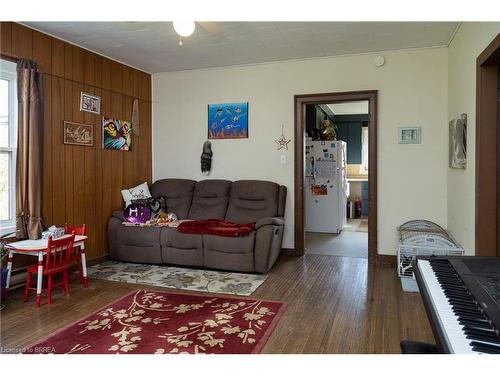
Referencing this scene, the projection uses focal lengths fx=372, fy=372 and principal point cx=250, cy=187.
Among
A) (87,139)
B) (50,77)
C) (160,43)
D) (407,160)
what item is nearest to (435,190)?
(407,160)

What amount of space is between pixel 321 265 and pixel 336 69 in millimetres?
2470

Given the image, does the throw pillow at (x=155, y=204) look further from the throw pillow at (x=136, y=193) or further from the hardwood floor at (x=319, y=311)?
the hardwood floor at (x=319, y=311)

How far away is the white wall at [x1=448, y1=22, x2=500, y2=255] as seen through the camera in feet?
9.86

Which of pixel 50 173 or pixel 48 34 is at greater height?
pixel 48 34

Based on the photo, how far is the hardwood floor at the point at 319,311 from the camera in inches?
98.1

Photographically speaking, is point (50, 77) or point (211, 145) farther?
point (211, 145)

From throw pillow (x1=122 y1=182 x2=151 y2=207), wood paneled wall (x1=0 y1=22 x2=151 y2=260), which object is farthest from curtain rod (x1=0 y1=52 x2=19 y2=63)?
throw pillow (x1=122 y1=182 x2=151 y2=207)

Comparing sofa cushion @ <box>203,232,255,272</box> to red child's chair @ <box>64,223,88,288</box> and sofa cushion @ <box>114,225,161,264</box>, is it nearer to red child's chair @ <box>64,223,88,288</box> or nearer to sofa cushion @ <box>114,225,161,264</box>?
sofa cushion @ <box>114,225,161,264</box>

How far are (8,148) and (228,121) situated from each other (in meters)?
2.68

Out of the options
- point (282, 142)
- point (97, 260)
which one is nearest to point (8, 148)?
point (97, 260)

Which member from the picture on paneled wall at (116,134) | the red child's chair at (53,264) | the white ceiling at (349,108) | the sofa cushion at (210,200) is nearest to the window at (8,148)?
the red child's chair at (53,264)

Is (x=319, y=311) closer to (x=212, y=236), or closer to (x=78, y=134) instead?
(x=212, y=236)

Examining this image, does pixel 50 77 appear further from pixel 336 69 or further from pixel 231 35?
pixel 336 69

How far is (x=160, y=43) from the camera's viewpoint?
13.8 ft
